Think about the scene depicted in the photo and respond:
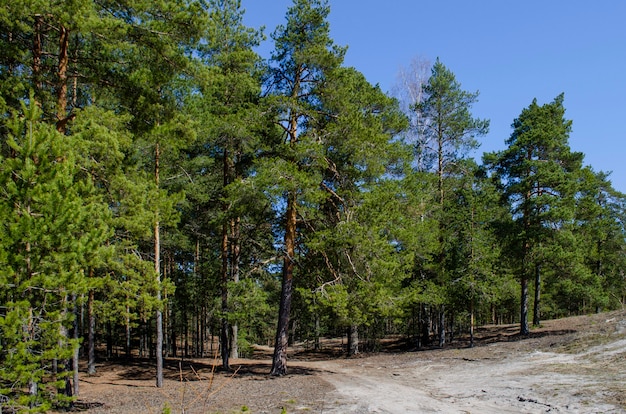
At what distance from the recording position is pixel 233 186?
1331 cm

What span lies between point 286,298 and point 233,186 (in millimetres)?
4198

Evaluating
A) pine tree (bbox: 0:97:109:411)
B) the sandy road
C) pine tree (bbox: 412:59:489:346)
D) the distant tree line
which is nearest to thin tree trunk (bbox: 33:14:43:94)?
the distant tree line

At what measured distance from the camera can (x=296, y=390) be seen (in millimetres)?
11695

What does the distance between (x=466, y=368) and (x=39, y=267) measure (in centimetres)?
1436

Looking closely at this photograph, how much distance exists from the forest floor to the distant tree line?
5.40 feet

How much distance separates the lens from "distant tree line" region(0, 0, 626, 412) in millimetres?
6469

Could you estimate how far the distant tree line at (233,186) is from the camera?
647cm

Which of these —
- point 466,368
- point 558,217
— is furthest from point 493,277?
point 466,368

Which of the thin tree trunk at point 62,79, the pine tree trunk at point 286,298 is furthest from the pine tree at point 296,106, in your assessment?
the thin tree trunk at point 62,79

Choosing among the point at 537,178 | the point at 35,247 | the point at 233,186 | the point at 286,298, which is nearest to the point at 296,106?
the point at 233,186

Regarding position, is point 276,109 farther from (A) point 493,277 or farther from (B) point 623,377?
(A) point 493,277

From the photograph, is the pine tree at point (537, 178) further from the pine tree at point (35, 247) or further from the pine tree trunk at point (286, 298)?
the pine tree at point (35, 247)

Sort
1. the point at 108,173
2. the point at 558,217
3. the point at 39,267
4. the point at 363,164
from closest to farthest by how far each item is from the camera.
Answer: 1. the point at 39,267
2. the point at 108,173
3. the point at 363,164
4. the point at 558,217

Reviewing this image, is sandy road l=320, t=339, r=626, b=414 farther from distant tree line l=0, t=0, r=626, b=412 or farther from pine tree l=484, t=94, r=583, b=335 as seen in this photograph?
pine tree l=484, t=94, r=583, b=335
